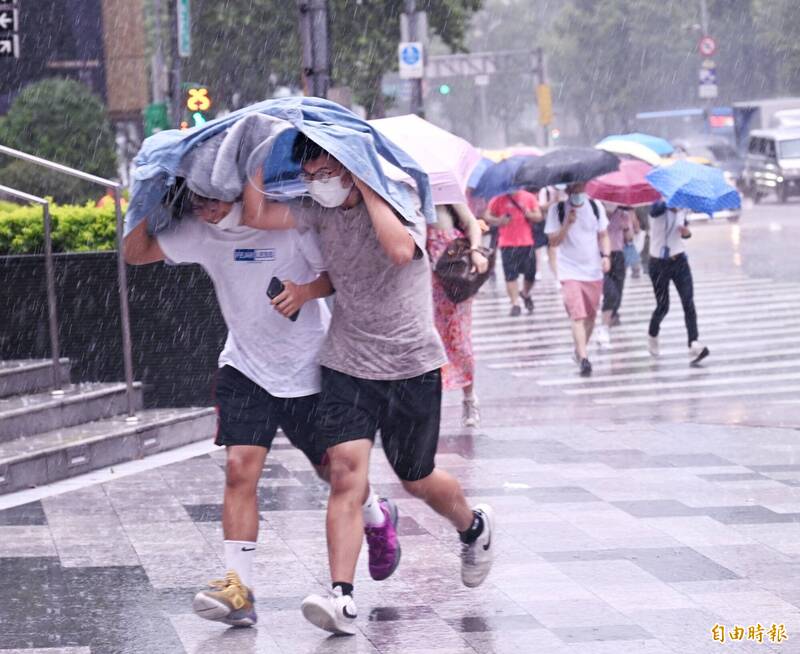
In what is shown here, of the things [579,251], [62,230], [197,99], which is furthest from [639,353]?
[197,99]

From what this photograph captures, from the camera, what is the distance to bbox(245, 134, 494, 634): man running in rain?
18.8 feet

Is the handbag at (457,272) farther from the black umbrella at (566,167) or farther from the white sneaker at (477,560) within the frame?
the black umbrella at (566,167)

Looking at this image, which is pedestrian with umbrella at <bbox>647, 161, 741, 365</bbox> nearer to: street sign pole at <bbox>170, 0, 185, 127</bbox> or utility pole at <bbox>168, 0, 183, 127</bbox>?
utility pole at <bbox>168, 0, 183, 127</bbox>

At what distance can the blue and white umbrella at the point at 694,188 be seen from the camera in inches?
586

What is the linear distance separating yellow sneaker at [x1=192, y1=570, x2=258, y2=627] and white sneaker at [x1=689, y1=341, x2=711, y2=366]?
30.6 ft

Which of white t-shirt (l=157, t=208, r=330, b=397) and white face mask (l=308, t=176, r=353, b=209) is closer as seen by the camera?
white face mask (l=308, t=176, r=353, b=209)

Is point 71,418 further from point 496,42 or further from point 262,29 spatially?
point 496,42

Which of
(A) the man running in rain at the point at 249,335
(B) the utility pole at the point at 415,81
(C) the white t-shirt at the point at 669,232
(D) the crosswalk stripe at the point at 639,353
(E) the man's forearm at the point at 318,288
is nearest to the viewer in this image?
(E) the man's forearm at the point at 318,288

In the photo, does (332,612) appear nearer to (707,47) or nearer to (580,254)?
(580,254)

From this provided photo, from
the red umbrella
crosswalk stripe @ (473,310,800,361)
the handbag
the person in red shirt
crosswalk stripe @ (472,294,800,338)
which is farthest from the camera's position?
the person in red shirt

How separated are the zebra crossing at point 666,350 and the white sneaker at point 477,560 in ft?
20.6

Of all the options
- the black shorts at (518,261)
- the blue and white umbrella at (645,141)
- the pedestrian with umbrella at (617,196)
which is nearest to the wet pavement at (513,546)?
the pedestrian with umbrella at (617,196)

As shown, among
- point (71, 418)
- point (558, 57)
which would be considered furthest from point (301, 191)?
point (558, 57)

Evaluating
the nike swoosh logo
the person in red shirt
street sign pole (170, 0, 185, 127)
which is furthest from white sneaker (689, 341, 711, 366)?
street sign pole (170, 0, 185, 127)
